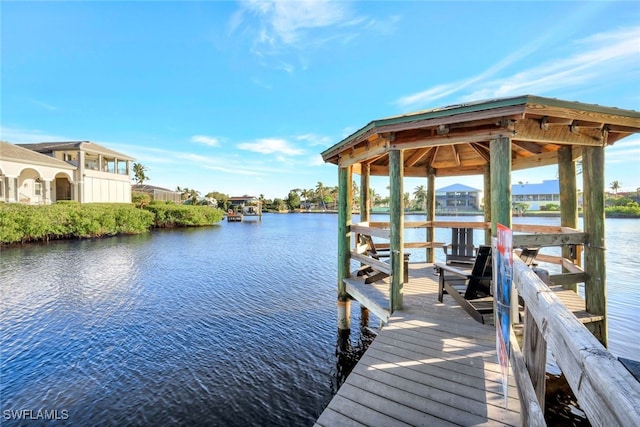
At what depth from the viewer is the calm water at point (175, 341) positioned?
474 centimetres

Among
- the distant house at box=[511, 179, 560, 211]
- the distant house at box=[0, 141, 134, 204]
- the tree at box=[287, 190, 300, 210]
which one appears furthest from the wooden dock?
the tree at box=[287, 190, 300, 210]

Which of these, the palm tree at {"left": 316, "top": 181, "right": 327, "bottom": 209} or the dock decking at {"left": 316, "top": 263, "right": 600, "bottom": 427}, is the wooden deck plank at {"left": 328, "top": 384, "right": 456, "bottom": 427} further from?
the palm tree at {"left": 316, "top": 181, "right": 327, "bottom": 209}

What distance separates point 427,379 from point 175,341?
625cm

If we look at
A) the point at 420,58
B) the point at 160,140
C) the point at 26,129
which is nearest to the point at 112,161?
the point at 160,140

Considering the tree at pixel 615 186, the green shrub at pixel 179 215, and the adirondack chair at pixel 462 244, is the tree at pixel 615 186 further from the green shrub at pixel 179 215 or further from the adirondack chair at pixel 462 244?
the green shrub at pixel 179 215

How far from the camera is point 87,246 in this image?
19.7 metres

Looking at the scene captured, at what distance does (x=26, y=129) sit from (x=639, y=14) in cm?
6097

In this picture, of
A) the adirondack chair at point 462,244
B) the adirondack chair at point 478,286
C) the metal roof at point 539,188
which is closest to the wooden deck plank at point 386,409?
the adirondack chair at point 478,286

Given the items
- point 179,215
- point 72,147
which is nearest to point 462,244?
point 179,215

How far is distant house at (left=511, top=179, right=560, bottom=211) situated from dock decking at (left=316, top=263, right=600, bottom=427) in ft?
261

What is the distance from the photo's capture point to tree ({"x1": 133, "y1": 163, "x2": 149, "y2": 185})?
62.4 metres

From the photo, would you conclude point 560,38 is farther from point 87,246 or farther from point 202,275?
point 87,246

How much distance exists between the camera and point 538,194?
70.8 metres

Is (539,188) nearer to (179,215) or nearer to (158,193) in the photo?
(179,215)
